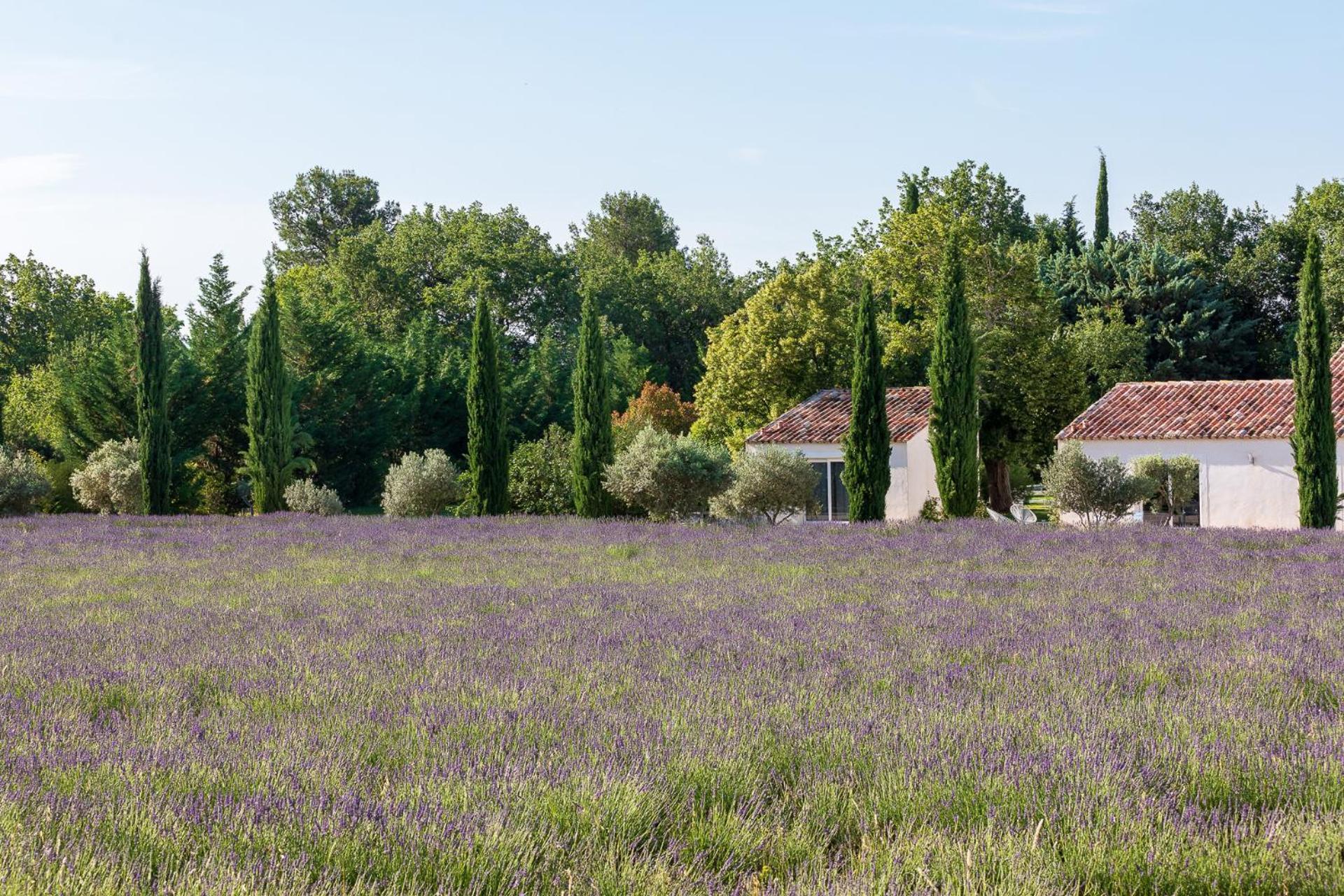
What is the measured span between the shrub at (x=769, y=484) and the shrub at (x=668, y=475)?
1.15 feet

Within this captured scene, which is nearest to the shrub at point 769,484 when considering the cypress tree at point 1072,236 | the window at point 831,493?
the window at point 831,493

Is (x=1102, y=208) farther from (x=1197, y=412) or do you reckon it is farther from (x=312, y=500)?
(x=312, y=500)

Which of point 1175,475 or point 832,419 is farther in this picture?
point 832,419

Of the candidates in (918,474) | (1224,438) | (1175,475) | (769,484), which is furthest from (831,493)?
(1224,438)

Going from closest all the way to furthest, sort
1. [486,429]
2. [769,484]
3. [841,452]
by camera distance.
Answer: [769,484]
[486,429]
[841,452]

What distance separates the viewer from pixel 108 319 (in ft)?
180

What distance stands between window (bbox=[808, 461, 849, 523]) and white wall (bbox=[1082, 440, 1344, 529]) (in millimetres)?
7637

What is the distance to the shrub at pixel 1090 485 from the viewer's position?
22469 millimetres

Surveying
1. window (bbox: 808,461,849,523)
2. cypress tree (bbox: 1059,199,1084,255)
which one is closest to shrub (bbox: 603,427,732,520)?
window (bbox: 808,461,849,523)

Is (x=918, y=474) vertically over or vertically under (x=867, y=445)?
under

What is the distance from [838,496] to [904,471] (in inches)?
68.6

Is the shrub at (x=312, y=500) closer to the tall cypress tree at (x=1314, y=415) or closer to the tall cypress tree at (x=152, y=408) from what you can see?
the tall cypress tree at (x=152, y=408)

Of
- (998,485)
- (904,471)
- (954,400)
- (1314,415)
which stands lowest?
(998,485)

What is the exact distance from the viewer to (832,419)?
31344mm
